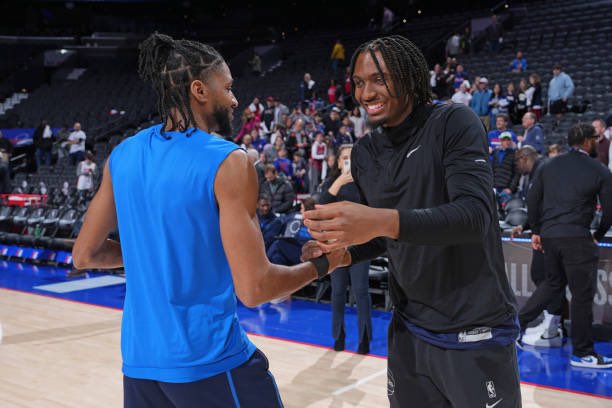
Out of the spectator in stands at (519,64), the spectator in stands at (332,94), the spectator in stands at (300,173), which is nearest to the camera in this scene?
the spectator in stands at (300,173)

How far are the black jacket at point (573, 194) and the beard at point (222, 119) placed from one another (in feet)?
12.3

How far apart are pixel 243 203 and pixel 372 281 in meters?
5.88

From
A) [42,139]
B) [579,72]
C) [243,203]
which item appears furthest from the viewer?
[42,139]

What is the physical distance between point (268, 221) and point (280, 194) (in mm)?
961

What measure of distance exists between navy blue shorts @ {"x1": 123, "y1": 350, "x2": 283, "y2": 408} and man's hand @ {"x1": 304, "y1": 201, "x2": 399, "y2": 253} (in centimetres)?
50

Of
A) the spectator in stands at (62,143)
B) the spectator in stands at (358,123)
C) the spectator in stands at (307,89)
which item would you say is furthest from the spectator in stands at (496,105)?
the spectator in stands at (62,143)

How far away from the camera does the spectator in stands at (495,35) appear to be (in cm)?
1612

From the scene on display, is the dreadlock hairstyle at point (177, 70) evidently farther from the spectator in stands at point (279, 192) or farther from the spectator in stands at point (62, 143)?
the spectator in stands at point (62, 143)

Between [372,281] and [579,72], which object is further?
[579,72]

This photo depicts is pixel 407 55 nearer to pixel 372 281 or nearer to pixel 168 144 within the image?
pixel 168 144

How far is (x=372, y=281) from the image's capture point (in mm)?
7254

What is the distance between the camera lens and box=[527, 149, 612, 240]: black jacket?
470 centimetres

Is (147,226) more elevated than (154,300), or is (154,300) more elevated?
(147,226)

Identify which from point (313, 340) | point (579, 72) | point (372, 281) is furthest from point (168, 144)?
point (579, 72)
